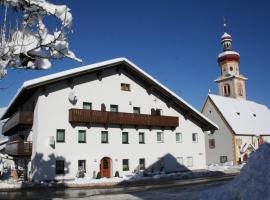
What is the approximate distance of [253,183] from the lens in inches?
455

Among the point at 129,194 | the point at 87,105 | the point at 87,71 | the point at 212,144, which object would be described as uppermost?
the point at 87,71

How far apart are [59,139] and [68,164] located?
2.25m

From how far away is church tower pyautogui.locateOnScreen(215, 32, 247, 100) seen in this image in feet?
211

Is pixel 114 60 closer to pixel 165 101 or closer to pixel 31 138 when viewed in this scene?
pixel 165 101

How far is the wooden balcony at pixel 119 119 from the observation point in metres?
28.5

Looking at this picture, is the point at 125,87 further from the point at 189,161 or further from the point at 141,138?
the point at 189,161

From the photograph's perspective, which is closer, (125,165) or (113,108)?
(125,165)

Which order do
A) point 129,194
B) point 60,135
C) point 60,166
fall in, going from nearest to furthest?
1. point 129,194
2. point 60,166
3. point 60,135

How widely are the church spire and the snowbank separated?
2090 inches

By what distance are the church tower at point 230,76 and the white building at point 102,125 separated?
28.8 metres

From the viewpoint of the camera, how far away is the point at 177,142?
119 feet

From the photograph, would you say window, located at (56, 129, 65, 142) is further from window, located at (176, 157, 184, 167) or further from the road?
window, located at (176, 157, 184, 167)

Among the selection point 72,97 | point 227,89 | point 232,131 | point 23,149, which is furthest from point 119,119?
point 227,89

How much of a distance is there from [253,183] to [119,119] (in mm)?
20275
